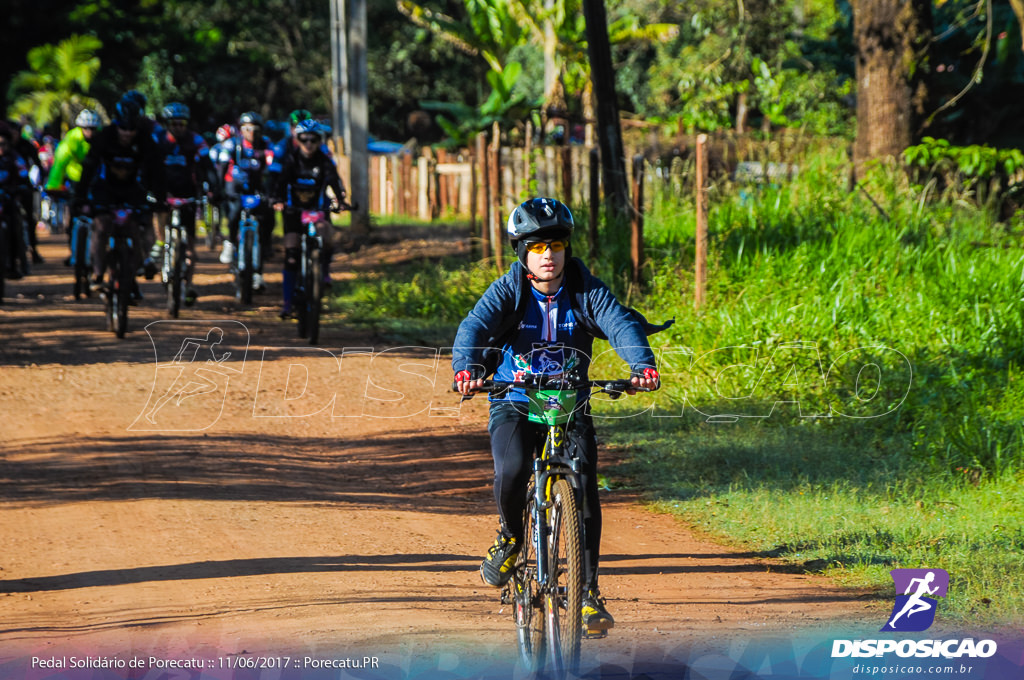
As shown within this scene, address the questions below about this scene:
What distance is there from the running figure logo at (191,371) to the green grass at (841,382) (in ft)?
7.16

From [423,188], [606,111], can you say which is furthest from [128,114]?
[423,188]

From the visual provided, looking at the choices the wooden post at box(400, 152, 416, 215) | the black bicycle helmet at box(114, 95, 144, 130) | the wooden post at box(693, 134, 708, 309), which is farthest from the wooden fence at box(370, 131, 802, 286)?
the wooden post at box(400, 152, 416, 215)

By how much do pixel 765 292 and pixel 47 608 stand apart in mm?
7209

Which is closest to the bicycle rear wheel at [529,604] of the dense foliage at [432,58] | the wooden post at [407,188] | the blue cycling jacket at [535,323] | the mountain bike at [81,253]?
the blue cycling jacket at [535,323]

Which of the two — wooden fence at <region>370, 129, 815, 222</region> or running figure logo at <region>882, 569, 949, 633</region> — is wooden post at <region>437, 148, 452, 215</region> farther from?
running figure logo at <region>882, 569, 949, 633</region>

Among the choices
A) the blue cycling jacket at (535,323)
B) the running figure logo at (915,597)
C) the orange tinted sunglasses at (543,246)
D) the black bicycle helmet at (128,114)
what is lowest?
the running figure logo at (915,597)

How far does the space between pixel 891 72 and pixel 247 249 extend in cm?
795

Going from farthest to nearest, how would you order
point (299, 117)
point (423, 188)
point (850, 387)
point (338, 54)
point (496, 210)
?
point (423, 188) < point (338, 54) < point (496, 210) < point (299, 117) < point (850, 387)

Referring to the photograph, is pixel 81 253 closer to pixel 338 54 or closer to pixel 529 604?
pixel 529 604

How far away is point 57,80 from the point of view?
4094 centimetres

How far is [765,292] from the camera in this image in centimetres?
1074

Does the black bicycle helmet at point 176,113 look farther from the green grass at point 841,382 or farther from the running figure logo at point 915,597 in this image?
the running figure logo at point 915,597

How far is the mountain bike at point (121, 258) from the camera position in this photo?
463 inches

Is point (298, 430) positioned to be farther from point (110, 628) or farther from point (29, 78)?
point (29, 78)
